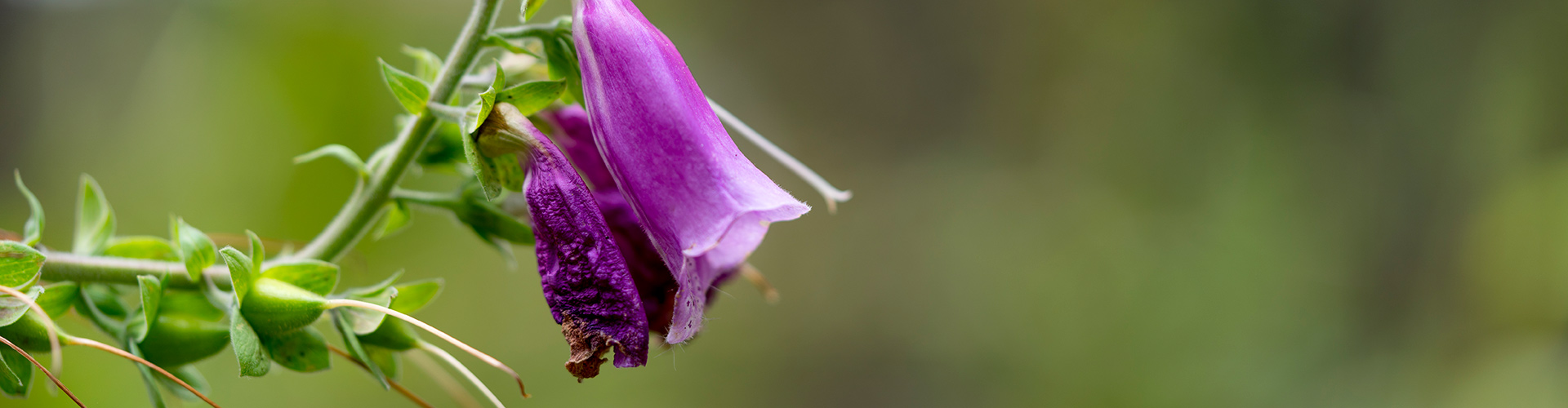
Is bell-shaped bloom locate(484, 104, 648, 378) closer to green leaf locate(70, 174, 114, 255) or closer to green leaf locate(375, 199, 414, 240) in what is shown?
green leaf locate(375, 199, 414, 240)

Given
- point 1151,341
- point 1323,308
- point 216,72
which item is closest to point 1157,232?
point 1151,341

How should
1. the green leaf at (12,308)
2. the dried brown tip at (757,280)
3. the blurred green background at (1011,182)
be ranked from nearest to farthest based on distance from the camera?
1. the green leaf at (12,308)
2. the dried brown tip at (757,280)
3. the blurred green background at (1011,182)

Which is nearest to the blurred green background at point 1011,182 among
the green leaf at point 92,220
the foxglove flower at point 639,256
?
the green leaf at point 92,220

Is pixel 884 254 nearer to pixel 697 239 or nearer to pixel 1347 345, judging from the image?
pixel 1347 345

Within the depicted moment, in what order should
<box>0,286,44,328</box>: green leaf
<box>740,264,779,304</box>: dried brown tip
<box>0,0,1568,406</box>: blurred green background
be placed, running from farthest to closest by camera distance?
1. <box>0,0,1568,406</box>: blurred green background
2. <box>740,264,779,304</box>: dried brown tip
3. <box>0,286,44,328</box>: green leaf

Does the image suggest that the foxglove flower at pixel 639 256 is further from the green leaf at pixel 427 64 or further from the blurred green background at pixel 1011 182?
the blurred green background at pixel 1011 182

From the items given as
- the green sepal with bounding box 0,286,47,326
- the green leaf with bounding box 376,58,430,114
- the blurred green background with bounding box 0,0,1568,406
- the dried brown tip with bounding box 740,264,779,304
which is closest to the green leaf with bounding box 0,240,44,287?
the green sepal with bounding box 0,286,47,326
